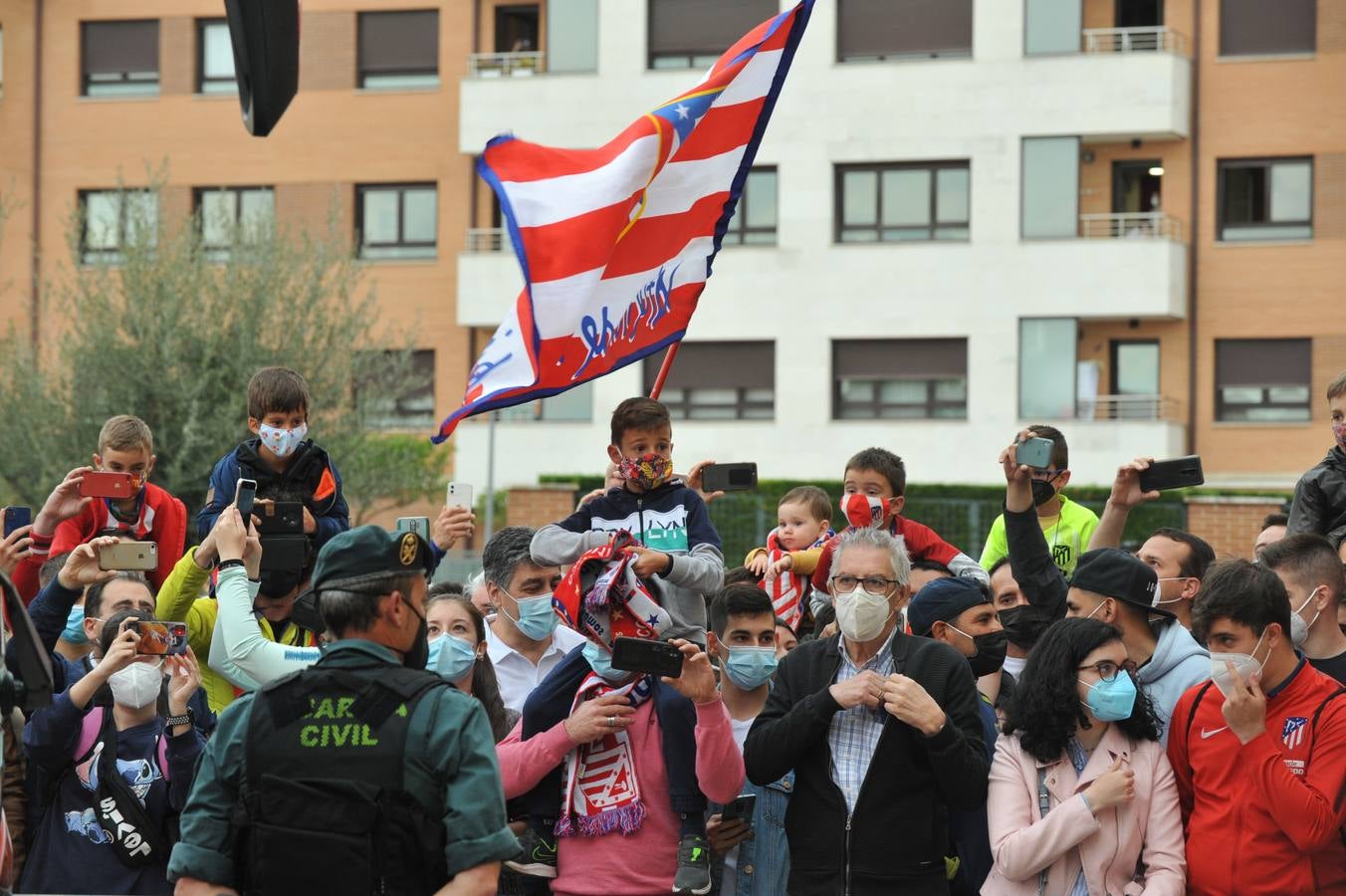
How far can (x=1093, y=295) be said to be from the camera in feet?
103

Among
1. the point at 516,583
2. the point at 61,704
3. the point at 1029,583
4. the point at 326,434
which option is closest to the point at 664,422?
the point at 516,583

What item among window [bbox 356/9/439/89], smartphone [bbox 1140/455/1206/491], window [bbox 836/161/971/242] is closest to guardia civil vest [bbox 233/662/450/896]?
smartphone [bbox 1140/455/1206/491]

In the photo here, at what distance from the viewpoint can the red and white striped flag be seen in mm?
7723

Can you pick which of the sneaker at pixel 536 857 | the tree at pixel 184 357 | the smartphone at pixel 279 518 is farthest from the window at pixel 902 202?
the sneaker at pixel 536 857

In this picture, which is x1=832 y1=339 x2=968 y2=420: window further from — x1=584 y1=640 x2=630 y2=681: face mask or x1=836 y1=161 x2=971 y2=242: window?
x1=584 y1=640 x2=630 y2=681: face mask

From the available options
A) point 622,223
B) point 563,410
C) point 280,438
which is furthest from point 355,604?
point 563,410

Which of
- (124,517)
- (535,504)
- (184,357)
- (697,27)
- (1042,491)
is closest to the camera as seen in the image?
(124,517)

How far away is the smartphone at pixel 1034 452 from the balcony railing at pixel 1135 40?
26096 millimetres

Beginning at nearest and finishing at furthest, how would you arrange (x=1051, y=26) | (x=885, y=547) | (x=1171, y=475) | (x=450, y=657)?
1. (x=885, y=547)
2. (x=450, y=657)
3. (x=1171, y=475)
4. (x=1051, y=26)

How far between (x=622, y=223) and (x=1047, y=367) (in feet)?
80.1

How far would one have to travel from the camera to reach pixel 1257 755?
5.48 m

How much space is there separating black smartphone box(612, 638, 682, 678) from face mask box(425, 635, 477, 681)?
3.63 ft

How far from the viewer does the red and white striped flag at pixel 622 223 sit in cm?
772

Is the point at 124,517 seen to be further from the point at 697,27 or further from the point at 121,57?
the point at 121,57
